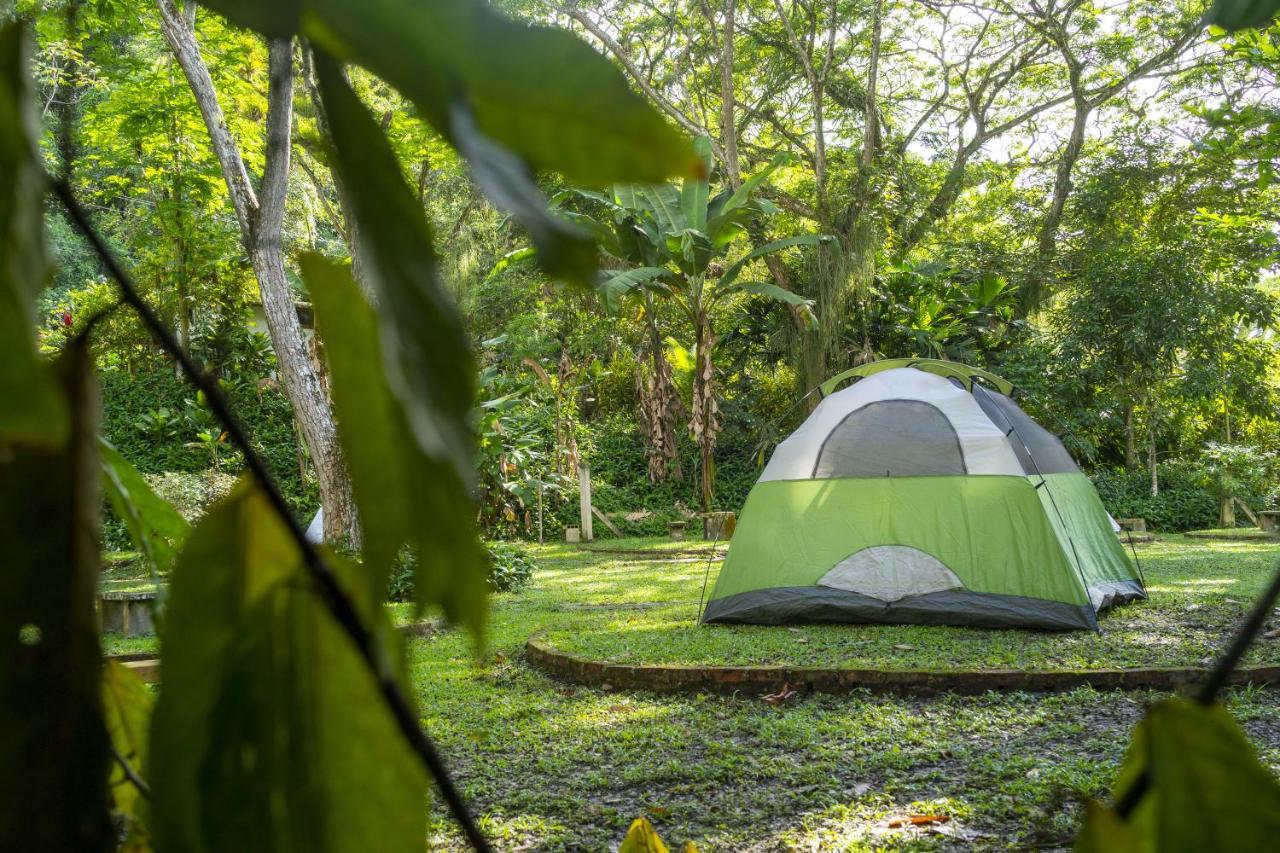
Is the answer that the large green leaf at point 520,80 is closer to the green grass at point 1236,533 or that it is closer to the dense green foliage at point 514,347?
the dense green foliage at point 514,347

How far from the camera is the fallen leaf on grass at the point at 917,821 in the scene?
6.75 ft

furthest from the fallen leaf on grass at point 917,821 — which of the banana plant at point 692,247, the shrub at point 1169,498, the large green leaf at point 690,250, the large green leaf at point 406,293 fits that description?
the shrub at point 1169,498

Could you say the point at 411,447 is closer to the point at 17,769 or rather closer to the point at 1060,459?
the point at 17,769

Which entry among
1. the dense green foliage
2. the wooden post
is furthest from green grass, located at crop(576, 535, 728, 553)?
the dense green foliage

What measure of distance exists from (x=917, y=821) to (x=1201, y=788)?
2.11m

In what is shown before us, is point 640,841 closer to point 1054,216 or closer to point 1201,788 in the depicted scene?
point 1201,788

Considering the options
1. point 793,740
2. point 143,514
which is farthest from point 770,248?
point 143,514

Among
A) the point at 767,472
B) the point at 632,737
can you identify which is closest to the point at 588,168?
the point at 632,737

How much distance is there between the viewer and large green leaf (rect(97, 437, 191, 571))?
0.25m

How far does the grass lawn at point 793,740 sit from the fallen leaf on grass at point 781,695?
42mm

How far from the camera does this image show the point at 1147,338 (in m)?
10.4

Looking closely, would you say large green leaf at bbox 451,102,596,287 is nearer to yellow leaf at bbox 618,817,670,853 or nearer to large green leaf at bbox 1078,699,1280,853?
large green leaf at bbox 1078,699,1280,853

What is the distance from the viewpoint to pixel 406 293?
130mm

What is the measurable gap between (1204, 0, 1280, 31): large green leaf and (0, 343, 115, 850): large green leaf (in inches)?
9.5
